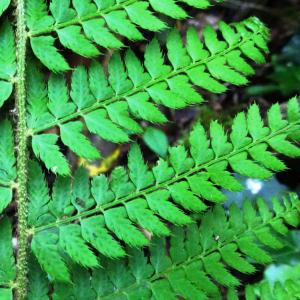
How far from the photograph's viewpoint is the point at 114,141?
1741mm

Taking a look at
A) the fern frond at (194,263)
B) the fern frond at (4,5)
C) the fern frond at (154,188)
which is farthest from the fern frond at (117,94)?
the fern frond at (194,263)

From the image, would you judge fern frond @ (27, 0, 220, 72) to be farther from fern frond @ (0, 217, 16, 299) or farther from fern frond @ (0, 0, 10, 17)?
fern frond @ (0, 217, 16, 299)

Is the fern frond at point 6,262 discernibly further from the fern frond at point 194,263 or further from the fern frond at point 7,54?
the fern frond at point 7,54

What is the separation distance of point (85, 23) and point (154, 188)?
0.65 metres

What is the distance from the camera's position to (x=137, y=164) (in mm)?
1806

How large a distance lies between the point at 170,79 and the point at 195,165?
0.33 meters

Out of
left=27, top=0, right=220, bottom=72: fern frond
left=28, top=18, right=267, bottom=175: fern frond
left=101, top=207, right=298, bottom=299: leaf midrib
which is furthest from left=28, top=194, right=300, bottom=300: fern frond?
left=27, top=0, right=220, bottom=72: fern frond

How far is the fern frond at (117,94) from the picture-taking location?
174 cm

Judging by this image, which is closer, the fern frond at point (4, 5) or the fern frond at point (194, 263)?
the fern frond at point (4, 5)

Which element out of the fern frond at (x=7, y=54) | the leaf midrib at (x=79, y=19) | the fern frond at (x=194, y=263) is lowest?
the fern frond at (x=194, y=263)

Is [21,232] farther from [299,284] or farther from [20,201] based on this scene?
[299,284]

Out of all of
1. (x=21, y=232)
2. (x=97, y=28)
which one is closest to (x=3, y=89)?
(x=97, y=28)

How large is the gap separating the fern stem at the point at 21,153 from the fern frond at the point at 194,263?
5.6 inches

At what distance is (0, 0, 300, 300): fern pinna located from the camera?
1723 mm
